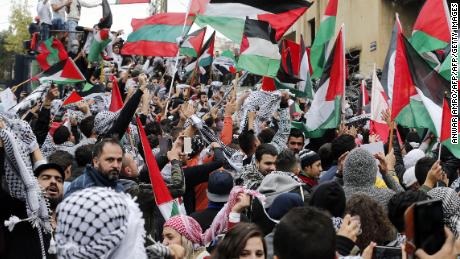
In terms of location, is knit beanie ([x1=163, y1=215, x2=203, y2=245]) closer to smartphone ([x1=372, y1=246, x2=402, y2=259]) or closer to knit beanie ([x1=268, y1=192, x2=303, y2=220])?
knit beanie ([x1=268, y1=192, x2=303, y2=220])

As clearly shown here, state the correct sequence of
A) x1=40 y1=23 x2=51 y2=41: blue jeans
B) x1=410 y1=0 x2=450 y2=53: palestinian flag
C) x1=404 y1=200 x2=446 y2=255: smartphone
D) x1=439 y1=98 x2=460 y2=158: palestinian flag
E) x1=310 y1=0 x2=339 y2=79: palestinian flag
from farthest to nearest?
x1=40 y1=23 x2=51 y2=41: blue jeans
x1=310 y1=0 x2=339 y2=79: palestinian flag
x1=410 y1=0 x2=450 y2=53: palestinian flag
x1=439 y1=98 x2=460 y2=158: palestinian flag
x1=404 y1=200 x2=446 y2=255: smartphone

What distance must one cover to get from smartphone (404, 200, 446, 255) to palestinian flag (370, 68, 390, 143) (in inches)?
242

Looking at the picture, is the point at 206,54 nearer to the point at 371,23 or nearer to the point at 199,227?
the point at 371,23

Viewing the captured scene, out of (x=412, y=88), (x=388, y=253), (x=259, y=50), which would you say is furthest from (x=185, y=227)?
(x=259, y=50)

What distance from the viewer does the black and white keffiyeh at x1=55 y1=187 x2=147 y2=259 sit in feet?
11.2

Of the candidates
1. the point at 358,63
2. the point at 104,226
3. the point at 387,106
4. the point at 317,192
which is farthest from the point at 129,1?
the point at 358,63

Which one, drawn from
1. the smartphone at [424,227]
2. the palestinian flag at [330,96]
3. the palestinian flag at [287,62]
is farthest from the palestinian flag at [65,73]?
the smartphone at [424,227]

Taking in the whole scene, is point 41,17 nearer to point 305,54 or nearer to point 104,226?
point 305,54

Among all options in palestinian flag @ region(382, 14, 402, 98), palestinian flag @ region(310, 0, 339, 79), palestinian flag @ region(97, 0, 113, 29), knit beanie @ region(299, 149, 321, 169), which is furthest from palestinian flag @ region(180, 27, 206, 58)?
knit beanie @ region(299, 149, 321, 169)

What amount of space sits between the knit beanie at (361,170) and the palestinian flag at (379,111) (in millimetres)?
3667

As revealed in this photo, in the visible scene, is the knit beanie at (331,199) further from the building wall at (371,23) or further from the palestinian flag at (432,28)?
the building wall at (371,23)

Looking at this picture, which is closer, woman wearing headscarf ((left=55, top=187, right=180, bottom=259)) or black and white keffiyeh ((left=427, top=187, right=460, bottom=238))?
woman wearing headscarf ((left=55, top=187, right=180, bottom=259))

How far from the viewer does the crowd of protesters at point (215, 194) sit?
3.47 meters

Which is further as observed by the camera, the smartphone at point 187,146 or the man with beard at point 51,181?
the smartphone at point 187,146
